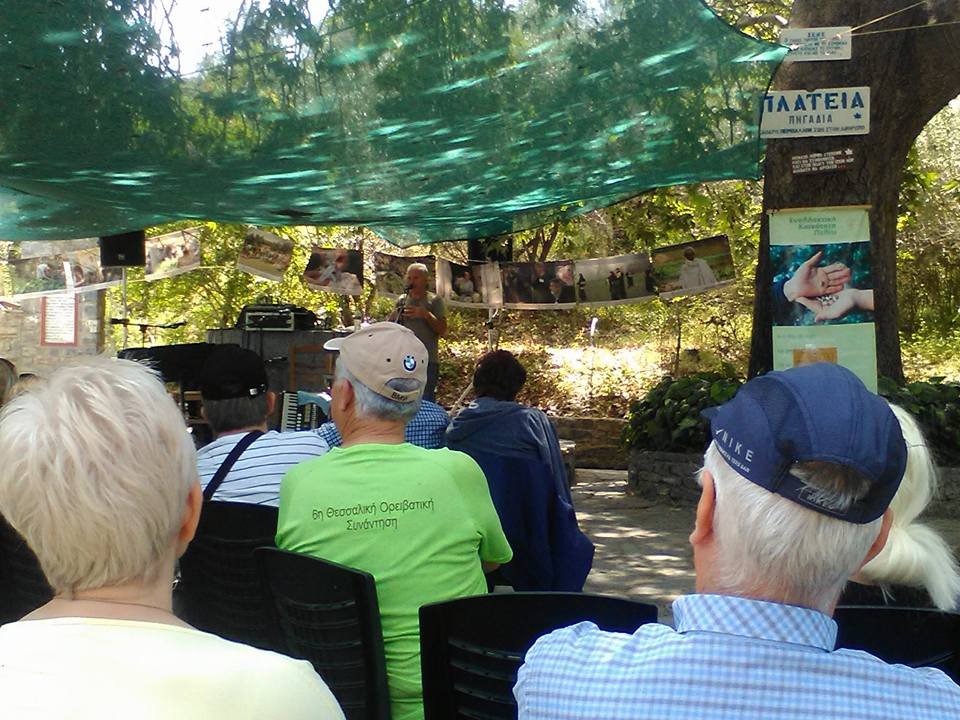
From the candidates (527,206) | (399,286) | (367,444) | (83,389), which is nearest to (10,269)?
(399,286)

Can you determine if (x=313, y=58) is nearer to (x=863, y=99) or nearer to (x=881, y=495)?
(x=863, y=99)

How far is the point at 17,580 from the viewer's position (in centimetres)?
280

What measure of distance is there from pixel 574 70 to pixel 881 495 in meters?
→ 3.72

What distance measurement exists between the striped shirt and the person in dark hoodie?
0.72m

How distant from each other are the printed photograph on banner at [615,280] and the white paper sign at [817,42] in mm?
4355

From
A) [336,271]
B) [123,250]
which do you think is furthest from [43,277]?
[336,271]

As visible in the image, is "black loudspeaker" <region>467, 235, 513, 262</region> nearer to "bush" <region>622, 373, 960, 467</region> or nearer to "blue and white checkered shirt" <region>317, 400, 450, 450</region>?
"bush" <region>622, 373, 960, 467</region>

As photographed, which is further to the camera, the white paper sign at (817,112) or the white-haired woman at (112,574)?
the white paper sign at (817,112)

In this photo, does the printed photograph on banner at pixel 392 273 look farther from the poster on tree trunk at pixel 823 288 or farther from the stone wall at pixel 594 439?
the poster on tree trunk at pixel 823 288

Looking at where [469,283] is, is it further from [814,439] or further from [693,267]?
[814,439]

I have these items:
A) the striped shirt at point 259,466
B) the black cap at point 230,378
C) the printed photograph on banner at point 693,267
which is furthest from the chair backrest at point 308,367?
the striped shirt at point 259,466

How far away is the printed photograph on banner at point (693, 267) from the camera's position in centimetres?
872

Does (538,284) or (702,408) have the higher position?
(538,284)

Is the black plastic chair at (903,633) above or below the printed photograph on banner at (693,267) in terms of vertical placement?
below
